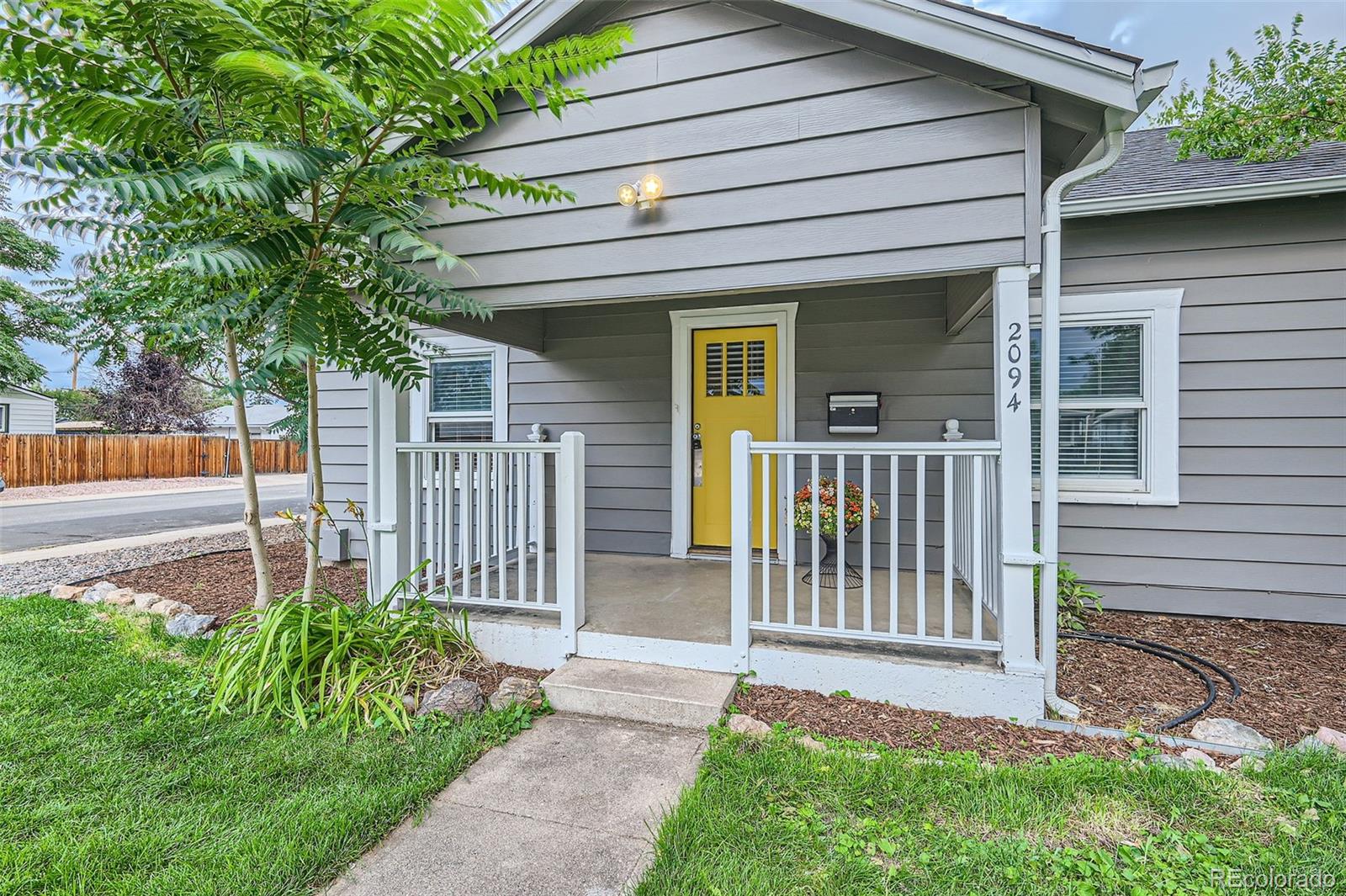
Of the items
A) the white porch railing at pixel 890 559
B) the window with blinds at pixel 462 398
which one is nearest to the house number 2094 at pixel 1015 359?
the white porch railing at pixel 890 559

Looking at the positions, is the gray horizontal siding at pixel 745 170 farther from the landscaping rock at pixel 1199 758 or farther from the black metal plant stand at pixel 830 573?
the landscaping rock at pixel 1199 758

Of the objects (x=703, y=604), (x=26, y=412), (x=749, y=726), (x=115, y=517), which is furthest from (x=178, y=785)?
(x=26, y=412)

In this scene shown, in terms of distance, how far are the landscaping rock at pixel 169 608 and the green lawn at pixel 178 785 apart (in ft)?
2.70

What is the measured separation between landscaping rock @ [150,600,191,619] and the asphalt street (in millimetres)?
4297

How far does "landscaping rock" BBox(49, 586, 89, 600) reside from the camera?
→ 4531 millimetres

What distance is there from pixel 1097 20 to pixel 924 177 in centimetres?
1336

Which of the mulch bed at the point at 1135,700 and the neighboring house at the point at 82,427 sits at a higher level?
the neighboring house at the point at 82,427

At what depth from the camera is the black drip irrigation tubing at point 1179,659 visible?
8.89 ft

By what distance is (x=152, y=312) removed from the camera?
3004 mm

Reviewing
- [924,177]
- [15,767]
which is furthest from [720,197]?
[15,767]

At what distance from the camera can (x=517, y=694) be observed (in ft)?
9.20

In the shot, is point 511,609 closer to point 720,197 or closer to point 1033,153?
point 720,197

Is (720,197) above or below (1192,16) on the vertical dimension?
below

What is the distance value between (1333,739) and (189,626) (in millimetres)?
5752
